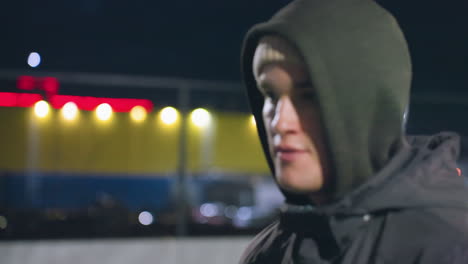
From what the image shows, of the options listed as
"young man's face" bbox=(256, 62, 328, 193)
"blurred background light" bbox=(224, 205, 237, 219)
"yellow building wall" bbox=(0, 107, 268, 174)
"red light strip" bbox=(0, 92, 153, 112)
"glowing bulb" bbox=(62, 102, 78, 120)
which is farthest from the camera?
"blurred background light" bbox=(224, 205, 237, 219)

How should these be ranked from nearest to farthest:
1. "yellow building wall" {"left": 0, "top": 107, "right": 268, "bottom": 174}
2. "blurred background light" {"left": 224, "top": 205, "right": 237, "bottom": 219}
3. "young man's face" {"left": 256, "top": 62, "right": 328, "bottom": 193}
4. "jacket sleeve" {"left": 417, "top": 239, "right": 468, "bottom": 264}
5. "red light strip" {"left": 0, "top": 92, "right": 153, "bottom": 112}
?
1. "jacket sleeve" {"left": 417, "top": 239, "right": 468, "bottom": 264}
2. "young man's face" {"left": 256, "top": 62, "right": 328, "bottom": 193}
3. "red light strip" {"left": 0, "top": 92, "right": 153, "bottom": 112}
4. "yellow building wall" {"left": 0, "top": 107, "right": 268, "bottom": 174}
5. "blurred background light" {"left": 224, "top": 205, "right": 237, "bottom": 219}

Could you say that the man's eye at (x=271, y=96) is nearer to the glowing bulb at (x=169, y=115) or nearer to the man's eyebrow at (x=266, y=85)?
the man's eyebrow at (x=266, y=85)

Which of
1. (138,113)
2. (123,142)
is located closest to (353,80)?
(138,113)

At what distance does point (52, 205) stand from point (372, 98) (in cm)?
→ 398

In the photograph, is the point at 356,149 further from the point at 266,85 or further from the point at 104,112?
the point at 104,112

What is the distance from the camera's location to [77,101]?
13.4ft

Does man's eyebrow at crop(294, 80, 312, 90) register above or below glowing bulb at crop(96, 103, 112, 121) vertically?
below

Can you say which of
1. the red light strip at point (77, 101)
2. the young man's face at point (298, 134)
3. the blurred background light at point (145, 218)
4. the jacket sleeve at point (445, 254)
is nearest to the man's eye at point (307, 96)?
the young man's face at point (298, 134)

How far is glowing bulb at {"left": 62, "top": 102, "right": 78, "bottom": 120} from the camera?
4.09 meters

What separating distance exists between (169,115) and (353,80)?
3365mm

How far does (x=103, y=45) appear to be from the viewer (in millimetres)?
18094

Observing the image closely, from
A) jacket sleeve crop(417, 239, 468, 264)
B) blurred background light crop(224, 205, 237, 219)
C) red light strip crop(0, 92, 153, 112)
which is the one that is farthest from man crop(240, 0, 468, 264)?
blurred background light crop(224, 205, 237, 219)

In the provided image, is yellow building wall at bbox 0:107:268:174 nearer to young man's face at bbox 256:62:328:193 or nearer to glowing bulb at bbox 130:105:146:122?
glowing bulb at bbox 130:105:146:122

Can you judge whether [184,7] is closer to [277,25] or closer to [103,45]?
[103,45]
